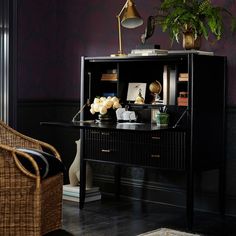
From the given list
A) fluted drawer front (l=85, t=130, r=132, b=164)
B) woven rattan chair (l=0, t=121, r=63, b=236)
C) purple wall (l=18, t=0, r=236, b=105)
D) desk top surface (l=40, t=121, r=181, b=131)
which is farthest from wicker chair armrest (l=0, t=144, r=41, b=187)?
purple wall (l=18, t=0, r=236, b=105)

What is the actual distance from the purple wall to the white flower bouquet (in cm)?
73

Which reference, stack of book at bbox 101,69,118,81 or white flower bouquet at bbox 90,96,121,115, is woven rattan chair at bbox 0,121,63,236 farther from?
stack of book at bbox 101,69,118,81

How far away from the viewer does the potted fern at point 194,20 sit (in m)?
→ 4.76

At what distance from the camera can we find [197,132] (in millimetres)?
4594

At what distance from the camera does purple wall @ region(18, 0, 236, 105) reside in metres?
5.79

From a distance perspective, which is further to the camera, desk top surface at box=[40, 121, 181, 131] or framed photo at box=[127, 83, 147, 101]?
framed photo at box=[127, 83, 147, 101]

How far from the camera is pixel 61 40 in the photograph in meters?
6.23

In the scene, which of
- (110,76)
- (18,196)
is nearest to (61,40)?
(110,76)

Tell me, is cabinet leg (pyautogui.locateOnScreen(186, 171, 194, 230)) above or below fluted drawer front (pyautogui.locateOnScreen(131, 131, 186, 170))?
below

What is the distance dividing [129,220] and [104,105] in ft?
3.13

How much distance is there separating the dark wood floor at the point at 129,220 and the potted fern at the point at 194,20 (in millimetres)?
1343

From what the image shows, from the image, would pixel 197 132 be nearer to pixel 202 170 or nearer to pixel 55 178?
pixel 202 170

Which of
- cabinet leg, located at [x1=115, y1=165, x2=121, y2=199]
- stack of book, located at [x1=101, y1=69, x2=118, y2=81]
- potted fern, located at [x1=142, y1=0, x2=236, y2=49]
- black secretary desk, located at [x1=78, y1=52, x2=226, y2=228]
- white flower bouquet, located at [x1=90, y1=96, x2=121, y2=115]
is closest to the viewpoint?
black secretary desk, located at [x1=78, y1=52, x2=226, y2=228]

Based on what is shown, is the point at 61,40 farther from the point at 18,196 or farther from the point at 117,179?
the point at 18,196
